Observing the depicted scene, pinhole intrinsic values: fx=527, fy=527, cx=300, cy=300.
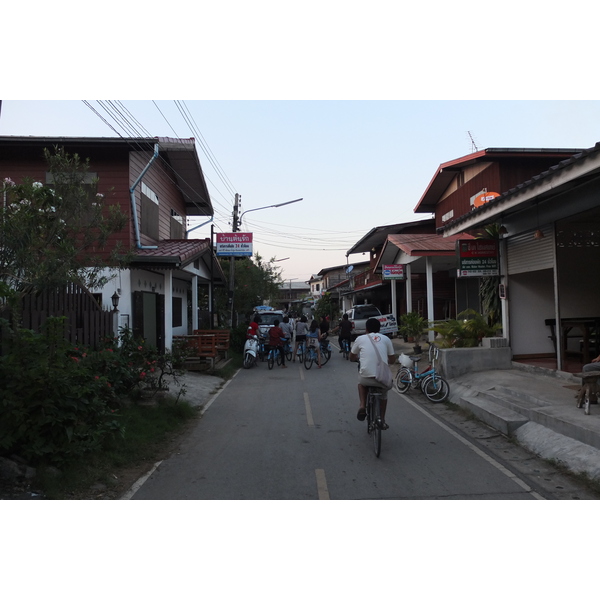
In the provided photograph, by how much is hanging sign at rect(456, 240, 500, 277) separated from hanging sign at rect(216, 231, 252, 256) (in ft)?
37.5

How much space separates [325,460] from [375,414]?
3.13 feet

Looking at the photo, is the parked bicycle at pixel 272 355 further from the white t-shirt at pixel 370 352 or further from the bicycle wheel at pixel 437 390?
the white t-shirt at pixel 370 352

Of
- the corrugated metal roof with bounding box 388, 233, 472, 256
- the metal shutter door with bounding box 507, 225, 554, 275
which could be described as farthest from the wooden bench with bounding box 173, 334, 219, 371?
the metal shutter door with bounding box 507, 225, 554, 275

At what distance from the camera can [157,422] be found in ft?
29.1

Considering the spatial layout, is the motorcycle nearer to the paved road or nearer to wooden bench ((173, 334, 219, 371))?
wooden bench ((173, 334, 219, 371))

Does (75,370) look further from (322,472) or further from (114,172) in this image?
(114,172)

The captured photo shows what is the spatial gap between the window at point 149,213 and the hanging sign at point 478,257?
9.12 meters

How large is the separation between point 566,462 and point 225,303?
85.5 ft

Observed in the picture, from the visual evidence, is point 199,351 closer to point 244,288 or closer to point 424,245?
point 424,245

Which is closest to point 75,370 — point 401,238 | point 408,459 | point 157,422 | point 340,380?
point 157,422

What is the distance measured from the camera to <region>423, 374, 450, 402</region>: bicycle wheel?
37.0 ft

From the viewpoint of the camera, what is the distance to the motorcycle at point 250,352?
60.0 ft

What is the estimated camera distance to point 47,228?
8.31 metres

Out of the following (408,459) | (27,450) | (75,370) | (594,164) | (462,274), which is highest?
(594,164)
